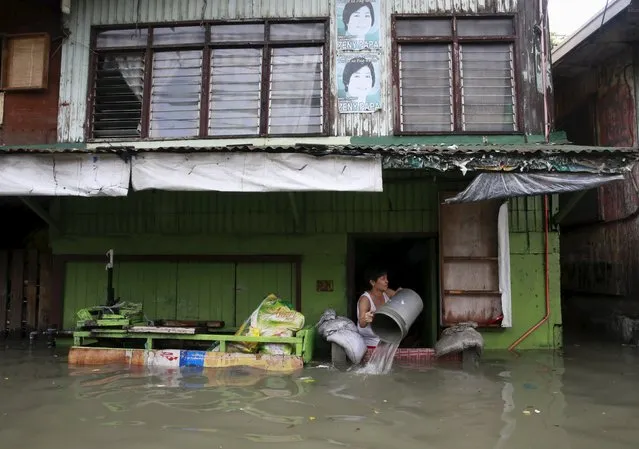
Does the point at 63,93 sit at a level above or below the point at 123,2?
below

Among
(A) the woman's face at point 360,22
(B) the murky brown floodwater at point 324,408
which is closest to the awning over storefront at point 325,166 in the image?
(B) the murky brown floodwater at point 324,408

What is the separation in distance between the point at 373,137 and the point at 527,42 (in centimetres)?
318

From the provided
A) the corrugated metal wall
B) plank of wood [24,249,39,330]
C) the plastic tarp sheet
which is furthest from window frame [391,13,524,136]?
plank of wood [24,249,39,330]

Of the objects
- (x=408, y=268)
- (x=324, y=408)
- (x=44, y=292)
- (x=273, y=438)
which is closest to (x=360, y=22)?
(x=408, y=268)

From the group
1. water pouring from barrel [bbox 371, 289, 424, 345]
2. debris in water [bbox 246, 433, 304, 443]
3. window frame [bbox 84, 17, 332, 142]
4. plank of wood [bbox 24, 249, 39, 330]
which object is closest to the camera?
debris in water [bbox 246, 433, 304, 443]

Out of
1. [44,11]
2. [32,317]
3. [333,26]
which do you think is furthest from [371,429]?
[44,11]

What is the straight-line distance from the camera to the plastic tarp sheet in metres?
6.85

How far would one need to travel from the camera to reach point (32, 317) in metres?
9.91

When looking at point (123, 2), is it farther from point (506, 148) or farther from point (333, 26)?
point (506, 148)

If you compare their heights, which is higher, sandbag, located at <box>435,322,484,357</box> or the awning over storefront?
the awning over storefront

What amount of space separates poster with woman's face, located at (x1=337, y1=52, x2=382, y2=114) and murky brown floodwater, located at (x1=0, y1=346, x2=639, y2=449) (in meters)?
4.55

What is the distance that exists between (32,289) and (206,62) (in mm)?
5529

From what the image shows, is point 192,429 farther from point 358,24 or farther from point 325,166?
point 358,24

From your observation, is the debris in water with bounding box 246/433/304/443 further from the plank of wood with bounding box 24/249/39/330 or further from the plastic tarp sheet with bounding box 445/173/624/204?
the plank of wood with bounding box 24/249/39/330
